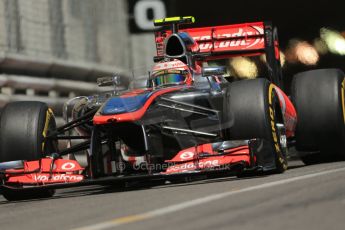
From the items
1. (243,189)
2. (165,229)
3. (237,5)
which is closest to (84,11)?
(237,5)

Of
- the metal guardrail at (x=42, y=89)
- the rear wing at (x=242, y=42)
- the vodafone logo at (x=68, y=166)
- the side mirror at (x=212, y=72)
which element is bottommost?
the vodafone logo at (x=68, y=166)

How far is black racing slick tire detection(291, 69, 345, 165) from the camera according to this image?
33.0ft

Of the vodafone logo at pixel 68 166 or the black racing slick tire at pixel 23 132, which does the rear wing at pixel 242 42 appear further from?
the vodafone logo at pixel 68 166

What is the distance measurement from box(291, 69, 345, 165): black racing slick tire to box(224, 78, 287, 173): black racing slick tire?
4.82 ft

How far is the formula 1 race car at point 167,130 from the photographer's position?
26.7ft

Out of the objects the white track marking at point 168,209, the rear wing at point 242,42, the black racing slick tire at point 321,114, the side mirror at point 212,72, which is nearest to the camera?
the white track marking at point 168,209

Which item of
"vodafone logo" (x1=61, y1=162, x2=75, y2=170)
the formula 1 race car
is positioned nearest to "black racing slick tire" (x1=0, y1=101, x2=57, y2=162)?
the formula 1 race car

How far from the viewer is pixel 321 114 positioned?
33.0 ft

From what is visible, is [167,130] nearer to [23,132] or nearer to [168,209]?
[23,132]

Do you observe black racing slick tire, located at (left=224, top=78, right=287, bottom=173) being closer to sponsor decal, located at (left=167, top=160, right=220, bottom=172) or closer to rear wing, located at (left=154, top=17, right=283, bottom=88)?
sponsor decal, located at (left=167, top=160, right=220, bottom=172)

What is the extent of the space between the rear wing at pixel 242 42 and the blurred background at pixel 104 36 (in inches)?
34.8

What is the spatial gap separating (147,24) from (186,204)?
990 centimetres

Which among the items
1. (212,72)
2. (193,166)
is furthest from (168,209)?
(212,72)

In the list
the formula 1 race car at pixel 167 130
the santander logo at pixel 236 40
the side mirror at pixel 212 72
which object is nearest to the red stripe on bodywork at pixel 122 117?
the formula 1 race car at pixel 167 130
